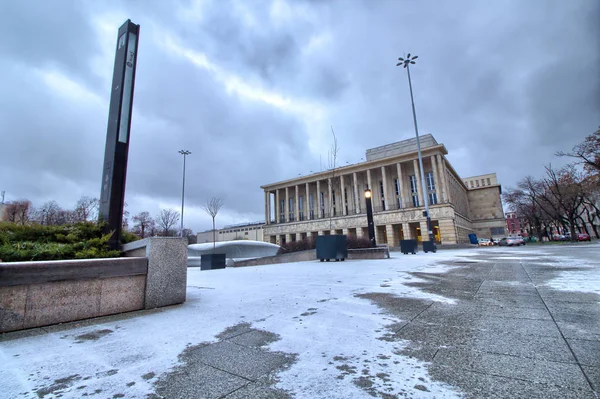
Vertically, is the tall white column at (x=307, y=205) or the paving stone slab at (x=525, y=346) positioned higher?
the tall white column at (x=307, y=205)

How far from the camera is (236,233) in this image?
86250 millimetres

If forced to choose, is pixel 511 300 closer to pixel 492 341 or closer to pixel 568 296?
pixel 568 296

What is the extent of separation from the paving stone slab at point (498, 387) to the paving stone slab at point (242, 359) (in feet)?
3.83

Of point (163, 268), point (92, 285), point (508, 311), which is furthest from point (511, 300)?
point (92, 285)

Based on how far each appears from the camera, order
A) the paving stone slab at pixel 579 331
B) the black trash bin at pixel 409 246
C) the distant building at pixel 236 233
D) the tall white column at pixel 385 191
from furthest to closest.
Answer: the distant building at pixel 236 233
the tall white column at pixel 385 191
the black trash bin at pixel 409 246
the paving stone slab at pixel 579 331

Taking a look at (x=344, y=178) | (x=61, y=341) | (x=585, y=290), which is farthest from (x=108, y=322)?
(x=344, y=178)

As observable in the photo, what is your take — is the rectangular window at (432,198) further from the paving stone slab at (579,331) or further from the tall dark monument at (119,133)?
the tall dark monument at (119,133)

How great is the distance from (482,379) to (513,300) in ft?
9.76

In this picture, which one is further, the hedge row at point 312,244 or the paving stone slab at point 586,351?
the hedge row at point 312,244

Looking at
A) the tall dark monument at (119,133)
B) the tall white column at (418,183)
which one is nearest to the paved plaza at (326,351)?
the tall dark monument at (119,133)

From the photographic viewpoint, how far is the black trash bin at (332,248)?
1453cm

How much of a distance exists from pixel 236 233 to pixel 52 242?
275 ft

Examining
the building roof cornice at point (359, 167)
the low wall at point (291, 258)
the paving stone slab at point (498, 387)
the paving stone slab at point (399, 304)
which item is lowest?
the paving stone slab at point (498, 387)

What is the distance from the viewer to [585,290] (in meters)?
4.51
